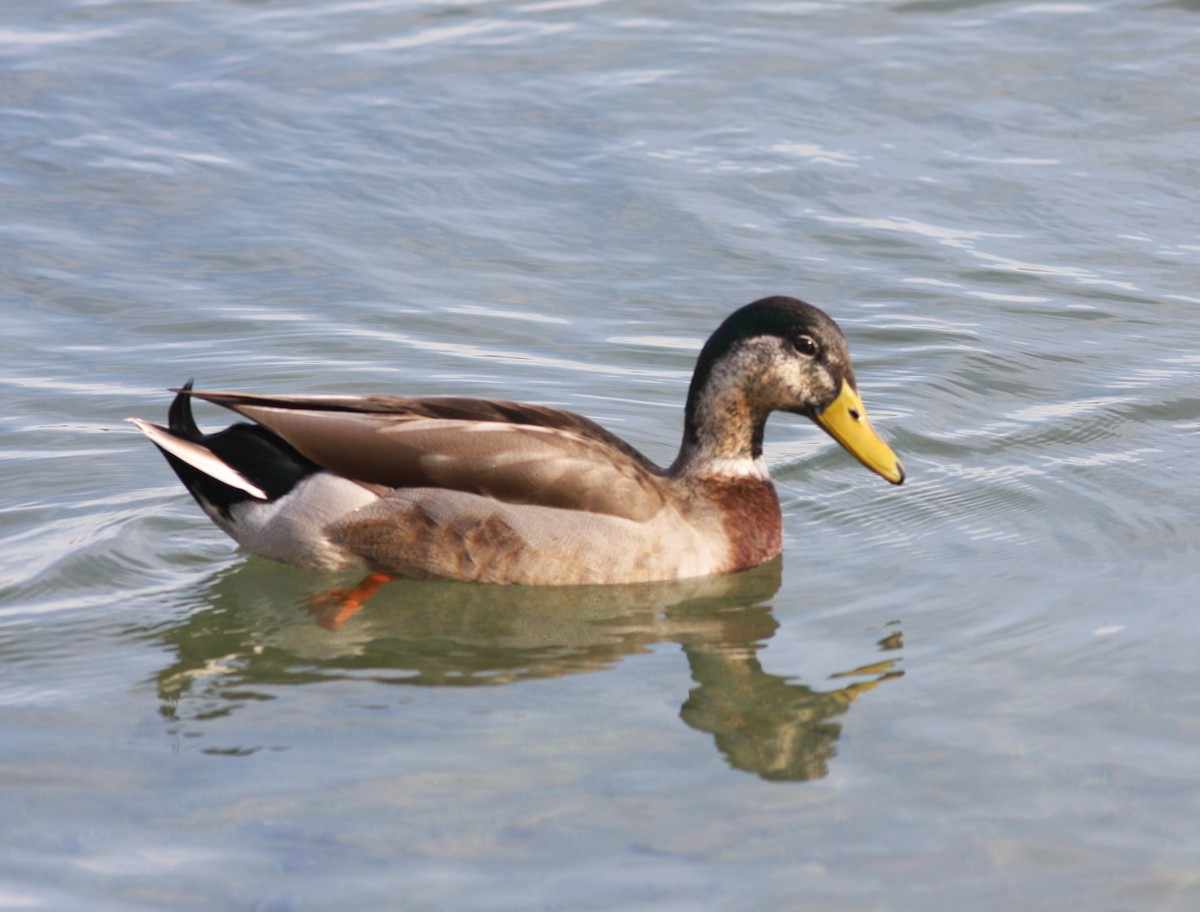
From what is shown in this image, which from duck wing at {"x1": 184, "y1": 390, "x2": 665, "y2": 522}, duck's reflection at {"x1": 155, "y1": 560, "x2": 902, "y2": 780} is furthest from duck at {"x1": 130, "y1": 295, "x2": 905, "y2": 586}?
duck's reflection at {"x1": 155, "y1": 560, "x2": 902, "y2": 780}

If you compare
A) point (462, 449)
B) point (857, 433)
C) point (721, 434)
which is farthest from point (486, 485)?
point (857, 433)

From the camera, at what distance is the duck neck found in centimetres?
726

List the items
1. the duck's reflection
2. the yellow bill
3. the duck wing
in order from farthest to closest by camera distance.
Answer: the yellow bill → the duck wing → the duck's reflection

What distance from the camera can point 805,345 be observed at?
7094mm

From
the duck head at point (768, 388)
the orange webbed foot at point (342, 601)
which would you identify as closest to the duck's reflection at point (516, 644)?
the orange webbed foot at point (342, 601)

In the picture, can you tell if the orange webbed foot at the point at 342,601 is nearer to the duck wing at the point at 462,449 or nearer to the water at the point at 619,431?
the water at the point at 619,431

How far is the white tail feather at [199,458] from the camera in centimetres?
683

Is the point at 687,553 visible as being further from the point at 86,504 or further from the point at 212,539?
the point at 86,504

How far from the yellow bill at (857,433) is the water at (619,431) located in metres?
0.29

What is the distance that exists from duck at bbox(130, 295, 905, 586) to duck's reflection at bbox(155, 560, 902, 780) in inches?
4.4

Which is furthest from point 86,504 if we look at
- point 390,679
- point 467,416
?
point 390,679

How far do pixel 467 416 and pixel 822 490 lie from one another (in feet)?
5.76

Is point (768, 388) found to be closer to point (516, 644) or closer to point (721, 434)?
point (721, 434)

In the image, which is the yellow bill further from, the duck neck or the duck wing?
the duck wing
